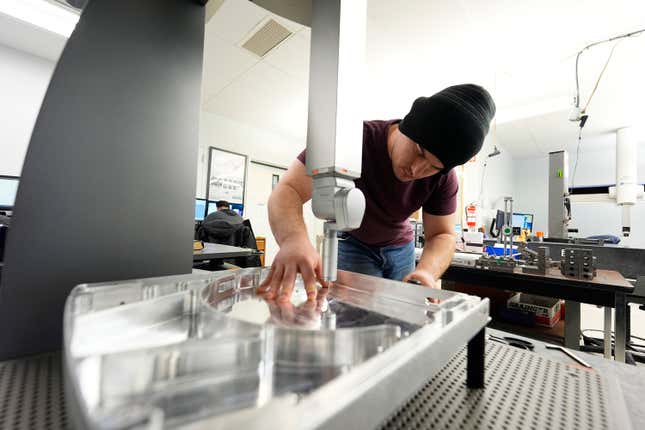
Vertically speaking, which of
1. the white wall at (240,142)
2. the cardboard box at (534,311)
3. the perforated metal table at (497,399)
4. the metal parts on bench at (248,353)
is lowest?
the cardboard box at (534,311)

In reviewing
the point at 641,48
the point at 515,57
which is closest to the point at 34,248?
the point at 515,57

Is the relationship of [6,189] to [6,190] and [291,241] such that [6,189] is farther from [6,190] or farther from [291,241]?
[291,241]

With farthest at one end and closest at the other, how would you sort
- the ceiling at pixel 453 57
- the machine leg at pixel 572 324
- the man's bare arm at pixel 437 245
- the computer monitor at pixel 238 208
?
the computer monitor at pixel 238 208, the ceiling at pixel 453 57, the machine leg at pixel 572 324, the man's bare arm at pixel 437 245

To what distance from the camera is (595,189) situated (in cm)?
307

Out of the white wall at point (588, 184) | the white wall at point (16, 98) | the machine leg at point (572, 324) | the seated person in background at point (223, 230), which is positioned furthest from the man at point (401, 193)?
the white wall at point (588, 184)

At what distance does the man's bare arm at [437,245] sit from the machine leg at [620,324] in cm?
93

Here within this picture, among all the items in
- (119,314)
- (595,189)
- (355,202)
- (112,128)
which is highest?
(595,189)

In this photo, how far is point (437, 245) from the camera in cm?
106

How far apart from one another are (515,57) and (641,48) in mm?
1114

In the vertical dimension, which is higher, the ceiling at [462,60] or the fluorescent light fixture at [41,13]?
the ceiling at [462,60]

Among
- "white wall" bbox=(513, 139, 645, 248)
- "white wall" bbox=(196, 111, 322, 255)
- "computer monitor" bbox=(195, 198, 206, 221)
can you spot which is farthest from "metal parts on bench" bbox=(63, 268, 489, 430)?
"white wall" bbox=(513, 139, 645, 248)

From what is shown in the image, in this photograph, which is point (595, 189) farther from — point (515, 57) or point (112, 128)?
point (112, 128)

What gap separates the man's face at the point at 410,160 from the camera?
0.83 m

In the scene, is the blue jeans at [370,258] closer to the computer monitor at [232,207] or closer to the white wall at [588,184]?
the computer monitor at [232,207]
